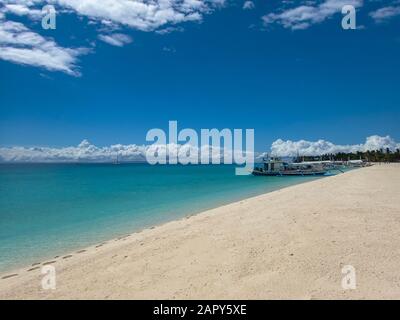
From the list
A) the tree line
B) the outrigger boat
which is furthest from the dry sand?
the tree line

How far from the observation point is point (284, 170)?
277ft

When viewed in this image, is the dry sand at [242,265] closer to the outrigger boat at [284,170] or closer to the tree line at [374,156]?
the outrigger boat at [284,170]

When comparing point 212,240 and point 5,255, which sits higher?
point 212,240

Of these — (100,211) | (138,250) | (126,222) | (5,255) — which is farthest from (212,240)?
(100,211)

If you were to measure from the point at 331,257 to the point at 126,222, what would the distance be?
12.6m

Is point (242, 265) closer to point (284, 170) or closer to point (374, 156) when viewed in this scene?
point (284, 170)

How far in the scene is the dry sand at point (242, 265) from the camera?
18.1ft

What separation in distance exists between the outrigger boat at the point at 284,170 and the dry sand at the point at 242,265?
243ft

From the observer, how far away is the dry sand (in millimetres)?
5520

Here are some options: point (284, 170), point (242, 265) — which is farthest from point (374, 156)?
point (242, 265)

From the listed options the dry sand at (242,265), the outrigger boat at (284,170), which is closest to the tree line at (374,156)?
the outrigger boat at (284,170)

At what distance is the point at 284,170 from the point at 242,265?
8109cm

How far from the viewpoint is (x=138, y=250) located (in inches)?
354

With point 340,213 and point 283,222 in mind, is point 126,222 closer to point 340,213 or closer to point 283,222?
point 283,222
